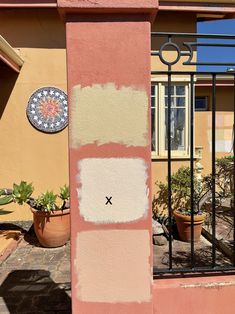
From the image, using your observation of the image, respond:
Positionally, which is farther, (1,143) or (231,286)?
(1,143)

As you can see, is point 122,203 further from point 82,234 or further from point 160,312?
point 160,312

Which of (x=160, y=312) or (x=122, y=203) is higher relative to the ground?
(x=122, y=203)

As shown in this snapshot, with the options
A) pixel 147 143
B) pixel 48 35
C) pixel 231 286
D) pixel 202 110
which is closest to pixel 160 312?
pixel 231 286

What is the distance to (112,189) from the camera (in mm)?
2098

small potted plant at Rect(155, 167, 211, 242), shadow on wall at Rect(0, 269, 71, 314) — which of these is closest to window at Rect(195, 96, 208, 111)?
small potted plant at Rect(155, 167, 211, 242)

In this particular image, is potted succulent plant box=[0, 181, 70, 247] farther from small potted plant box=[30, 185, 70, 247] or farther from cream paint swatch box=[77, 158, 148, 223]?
cream paint swatch box=[77, 158, 148, 223]

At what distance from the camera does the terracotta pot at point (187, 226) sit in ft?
17.3

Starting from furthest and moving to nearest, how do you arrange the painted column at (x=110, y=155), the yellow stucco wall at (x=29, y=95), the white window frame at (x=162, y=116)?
the white window frame at (x=162, y=116) < the yellow stucco wall at (x=29, y=95) < the painted column at (x=110, y=155)

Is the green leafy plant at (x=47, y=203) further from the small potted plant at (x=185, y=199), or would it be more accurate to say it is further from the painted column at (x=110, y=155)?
the painted column at (x=110, y=155)

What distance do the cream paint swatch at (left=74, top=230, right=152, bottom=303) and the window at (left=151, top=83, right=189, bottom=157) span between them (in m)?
4.18

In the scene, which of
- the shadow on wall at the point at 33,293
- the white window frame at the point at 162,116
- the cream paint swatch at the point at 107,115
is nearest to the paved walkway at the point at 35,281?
the shadow on wall at the point at 33,293

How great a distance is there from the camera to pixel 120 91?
81.0 inches

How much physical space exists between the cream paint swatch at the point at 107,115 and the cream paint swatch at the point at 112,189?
139 mm

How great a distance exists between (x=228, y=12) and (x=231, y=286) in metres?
5.02
